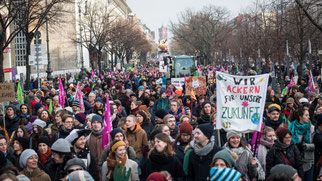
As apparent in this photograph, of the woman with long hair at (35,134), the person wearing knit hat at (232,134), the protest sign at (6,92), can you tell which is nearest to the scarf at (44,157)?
the woman with long hair at (35,134)

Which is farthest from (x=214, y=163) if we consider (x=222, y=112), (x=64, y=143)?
(x=64, y=143)

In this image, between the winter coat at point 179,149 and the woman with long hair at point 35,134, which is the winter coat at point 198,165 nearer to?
the winter coat at point 179,149

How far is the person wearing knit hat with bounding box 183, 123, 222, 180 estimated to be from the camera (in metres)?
5.85

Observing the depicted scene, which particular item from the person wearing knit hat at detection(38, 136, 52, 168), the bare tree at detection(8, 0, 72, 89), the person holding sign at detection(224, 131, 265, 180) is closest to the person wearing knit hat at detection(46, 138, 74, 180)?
the person wearing knit hat at detection(38, 136, 52, 168)

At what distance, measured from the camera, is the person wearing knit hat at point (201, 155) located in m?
5.85

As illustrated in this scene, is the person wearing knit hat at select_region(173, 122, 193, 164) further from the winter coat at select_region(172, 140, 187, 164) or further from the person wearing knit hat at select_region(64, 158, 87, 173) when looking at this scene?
the person wearing knit hat at select_region(64, 158, 87, 173)

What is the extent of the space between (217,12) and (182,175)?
215ft

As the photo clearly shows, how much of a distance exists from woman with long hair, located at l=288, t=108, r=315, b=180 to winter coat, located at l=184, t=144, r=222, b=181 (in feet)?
6.12

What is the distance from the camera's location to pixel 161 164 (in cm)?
587

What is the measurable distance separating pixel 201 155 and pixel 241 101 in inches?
42.5

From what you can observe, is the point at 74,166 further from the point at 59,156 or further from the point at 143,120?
the point at 143,120

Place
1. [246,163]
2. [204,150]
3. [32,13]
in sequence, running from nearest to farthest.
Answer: [204,150]
[246,163]
[32,13]

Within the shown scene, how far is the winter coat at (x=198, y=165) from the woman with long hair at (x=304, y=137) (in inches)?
73.5

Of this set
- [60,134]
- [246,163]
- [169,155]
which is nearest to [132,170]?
[169,155]
